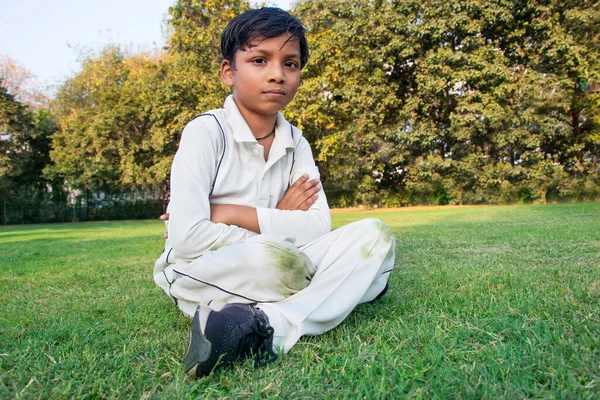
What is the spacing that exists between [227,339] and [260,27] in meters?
1.42

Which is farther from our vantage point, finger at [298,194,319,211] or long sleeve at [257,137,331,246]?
finger at [298,194,319,211]

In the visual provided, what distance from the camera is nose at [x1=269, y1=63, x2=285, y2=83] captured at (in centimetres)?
214

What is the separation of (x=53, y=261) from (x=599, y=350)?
5.83 metres

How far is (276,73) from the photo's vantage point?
214cm

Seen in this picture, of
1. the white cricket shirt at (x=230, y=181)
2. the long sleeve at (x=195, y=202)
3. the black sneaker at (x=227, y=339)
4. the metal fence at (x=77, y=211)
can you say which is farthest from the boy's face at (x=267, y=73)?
the metal fence at (x=77, y=211)

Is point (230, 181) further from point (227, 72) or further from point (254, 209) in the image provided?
point (227, 72)

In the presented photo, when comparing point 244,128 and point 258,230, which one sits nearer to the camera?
point 258,230

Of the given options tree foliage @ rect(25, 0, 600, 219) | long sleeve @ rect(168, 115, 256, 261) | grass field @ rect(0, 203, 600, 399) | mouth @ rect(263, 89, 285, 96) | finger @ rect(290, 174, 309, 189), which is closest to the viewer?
grass field @ rect(0, 203, 600, 399)

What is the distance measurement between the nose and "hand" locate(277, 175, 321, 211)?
50cm

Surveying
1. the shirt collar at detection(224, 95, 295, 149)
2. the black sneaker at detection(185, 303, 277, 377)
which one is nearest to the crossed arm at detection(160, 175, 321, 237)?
the shirt collar at detection(224, 95, 295, 149)

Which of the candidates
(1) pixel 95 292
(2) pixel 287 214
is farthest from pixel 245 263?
(1) pixel 95 292

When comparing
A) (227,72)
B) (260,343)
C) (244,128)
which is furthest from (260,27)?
(260,343)

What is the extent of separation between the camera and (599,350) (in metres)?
1.50

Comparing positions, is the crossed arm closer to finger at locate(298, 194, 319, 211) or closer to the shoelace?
finger at locate(298, 194, 319, 211)
